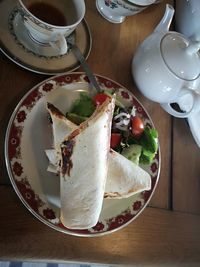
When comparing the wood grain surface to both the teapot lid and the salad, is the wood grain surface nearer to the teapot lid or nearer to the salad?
the salad

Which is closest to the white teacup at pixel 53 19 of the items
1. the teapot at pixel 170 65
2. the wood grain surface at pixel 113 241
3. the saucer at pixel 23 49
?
the saucer at pixel 23 49

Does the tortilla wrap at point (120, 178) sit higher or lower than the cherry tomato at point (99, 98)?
lower

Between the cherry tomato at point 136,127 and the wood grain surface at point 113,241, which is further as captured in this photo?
the cherry tomato at point 136,127

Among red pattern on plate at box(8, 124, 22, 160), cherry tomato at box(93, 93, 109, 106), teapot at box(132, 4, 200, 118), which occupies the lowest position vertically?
red pattern on plate at box(8, 124, 22, 160)

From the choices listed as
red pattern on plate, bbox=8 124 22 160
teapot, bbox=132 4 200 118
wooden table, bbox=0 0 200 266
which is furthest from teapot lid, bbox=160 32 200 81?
red pattern on plate, bbox=8 124 22 160

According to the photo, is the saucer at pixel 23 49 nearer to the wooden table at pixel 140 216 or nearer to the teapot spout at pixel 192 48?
the wooden table at pixel 140 216

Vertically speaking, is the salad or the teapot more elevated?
the teapot

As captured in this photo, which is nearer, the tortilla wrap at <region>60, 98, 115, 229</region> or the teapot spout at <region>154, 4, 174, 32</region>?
the tortilla wrap at <region>60, 98, 115, 229</region>

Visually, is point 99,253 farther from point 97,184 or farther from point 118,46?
point 118,46
